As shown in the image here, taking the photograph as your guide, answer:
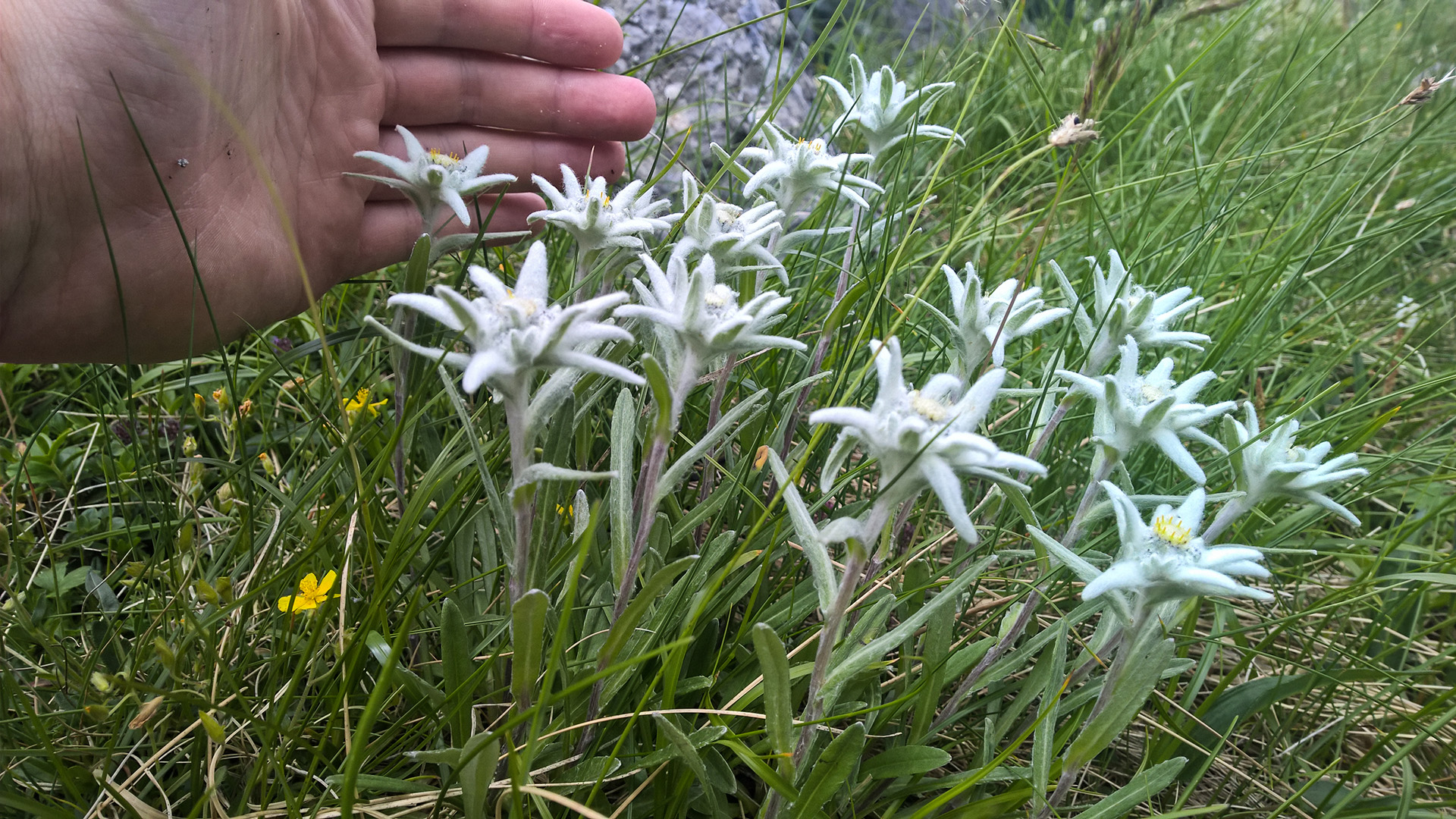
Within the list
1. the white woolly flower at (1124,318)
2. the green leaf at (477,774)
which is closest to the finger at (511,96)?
the white woolly flower at (1124,318)

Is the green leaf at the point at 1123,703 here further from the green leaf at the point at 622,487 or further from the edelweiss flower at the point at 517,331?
the edelweiss flower at the point at 517,331

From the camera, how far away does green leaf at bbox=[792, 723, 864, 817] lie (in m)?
1.27

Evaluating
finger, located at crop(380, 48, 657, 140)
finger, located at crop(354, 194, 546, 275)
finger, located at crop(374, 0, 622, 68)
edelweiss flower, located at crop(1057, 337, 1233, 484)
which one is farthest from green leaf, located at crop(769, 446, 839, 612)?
finger, located at crop(374, 0, 622, 68)

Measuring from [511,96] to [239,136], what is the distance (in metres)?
1.19

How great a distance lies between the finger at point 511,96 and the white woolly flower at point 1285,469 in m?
1.81

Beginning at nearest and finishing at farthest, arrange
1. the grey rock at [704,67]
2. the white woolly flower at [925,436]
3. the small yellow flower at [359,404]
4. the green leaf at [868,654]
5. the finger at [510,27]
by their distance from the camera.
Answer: the white woolly flower at [925,436] < the green leaf at [868,654] < the small yellow flower at [359,404] < the finger at [510,27] < the grey rock at [704,67]

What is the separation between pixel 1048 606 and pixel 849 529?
1084 millimetres

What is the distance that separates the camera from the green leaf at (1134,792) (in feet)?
4.72

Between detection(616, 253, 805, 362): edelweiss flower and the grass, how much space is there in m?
0.19

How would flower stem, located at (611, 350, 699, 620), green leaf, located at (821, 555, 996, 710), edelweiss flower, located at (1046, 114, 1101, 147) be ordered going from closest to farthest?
green leaf, located at (821, 555, 996, 710) < flower stem, located at (611, 350, 699, 620) < edelweiss flower, located at (1046, 114, 1101, 147)

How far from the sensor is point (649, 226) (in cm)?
176

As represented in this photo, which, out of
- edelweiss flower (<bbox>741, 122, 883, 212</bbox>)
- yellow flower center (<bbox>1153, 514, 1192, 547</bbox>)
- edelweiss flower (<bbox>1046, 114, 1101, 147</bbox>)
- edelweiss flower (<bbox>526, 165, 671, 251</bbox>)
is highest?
edelweiss flower (<bbox>1046, 114, 1101, 147</bbox>)

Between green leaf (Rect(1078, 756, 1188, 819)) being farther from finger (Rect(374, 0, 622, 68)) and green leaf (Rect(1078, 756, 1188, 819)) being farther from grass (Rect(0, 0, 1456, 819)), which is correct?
finger (Rect(374, 0, 622, 68))

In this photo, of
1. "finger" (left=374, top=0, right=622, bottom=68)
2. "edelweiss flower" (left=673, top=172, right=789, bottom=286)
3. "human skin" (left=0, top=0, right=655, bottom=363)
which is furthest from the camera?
"finger" (left=374, top=0, right=622, bottom=68)
